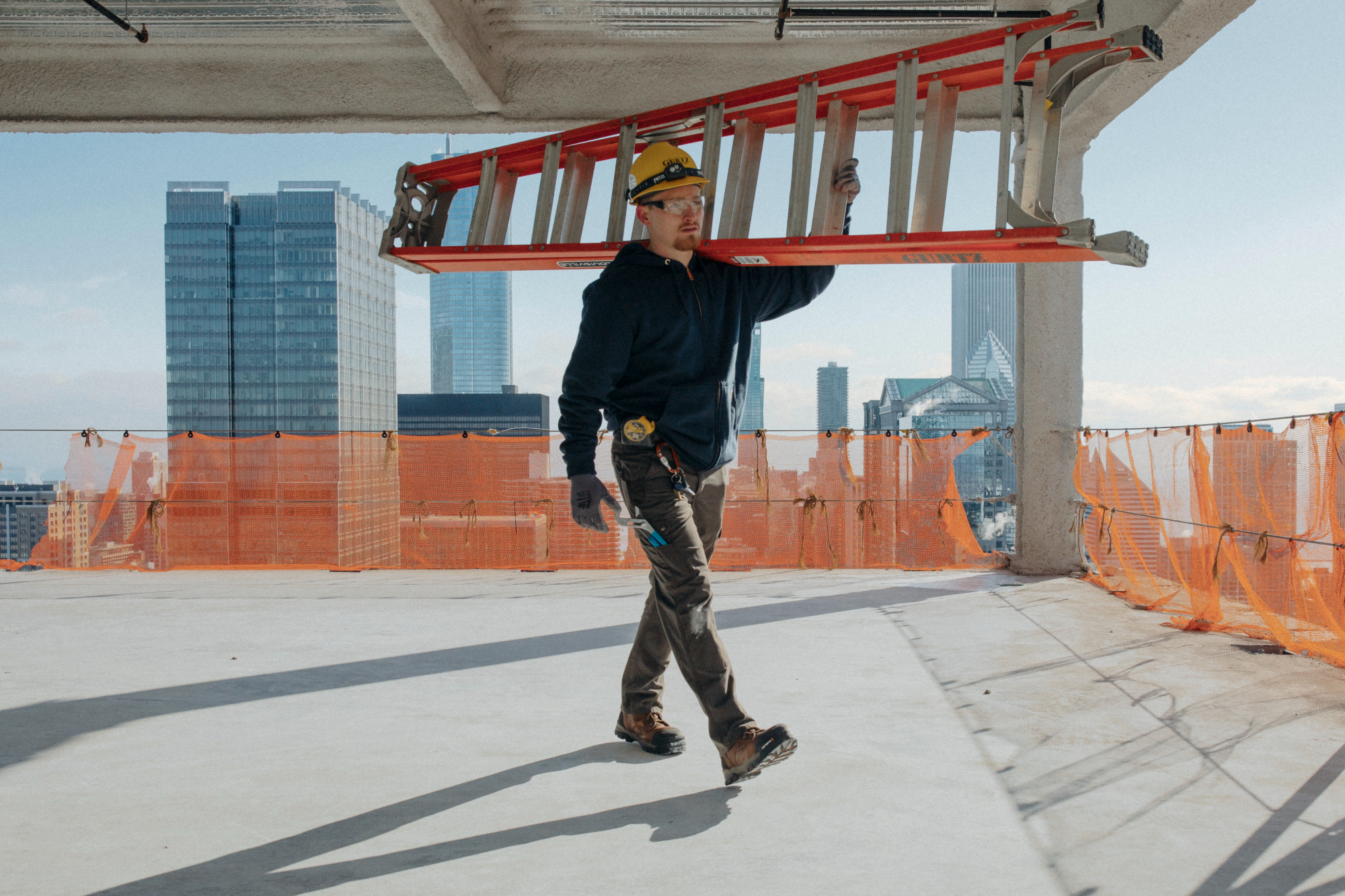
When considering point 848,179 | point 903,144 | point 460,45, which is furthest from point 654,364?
point 460,45

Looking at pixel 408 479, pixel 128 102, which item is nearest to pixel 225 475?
pixel 408 479

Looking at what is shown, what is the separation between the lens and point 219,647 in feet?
16.5

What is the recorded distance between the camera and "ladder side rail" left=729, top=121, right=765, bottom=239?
3883 millimetres

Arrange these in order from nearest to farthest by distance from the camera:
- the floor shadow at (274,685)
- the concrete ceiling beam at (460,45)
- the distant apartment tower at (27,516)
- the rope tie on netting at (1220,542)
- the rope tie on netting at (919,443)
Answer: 1. the floor shadow at (274,685)
2. the rope tie on netting at (1220,542)
3. the concrete ceiling beam at (460,45)
4. the rope tie on netting at (919,443)
5. the distant apartment tower at (27,516)

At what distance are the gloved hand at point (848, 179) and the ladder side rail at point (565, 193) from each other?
140 centimetres

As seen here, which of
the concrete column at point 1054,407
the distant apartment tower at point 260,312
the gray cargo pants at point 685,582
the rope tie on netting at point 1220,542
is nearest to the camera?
the gray cargo pants at point 685,582

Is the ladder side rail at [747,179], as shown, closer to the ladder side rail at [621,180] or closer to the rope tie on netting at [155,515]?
the ladder side rail at [621,180]

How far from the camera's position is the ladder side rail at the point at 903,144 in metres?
3.63

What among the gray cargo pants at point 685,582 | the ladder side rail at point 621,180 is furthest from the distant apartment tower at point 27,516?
the gray cargo pants at point 685,582

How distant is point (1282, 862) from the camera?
2.35 metres

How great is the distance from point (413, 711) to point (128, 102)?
24.2 ft

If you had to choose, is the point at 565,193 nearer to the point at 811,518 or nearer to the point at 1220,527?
the point at 1220,527

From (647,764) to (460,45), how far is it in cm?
594

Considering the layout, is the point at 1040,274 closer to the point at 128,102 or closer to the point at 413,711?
the point at 413,711
